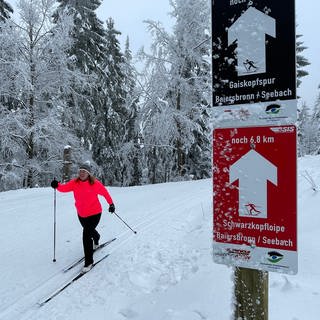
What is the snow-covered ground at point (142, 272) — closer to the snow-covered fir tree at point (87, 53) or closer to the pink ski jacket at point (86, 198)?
the pink ski jacket at point (86, 198)

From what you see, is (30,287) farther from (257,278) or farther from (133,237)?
(257,278)

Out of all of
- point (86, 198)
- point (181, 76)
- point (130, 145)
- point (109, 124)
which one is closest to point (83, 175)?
point (86, 198)

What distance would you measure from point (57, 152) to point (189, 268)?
14.6 m

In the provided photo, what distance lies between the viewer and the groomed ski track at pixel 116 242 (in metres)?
5.18

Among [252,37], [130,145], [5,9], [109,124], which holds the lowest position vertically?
[252,37]

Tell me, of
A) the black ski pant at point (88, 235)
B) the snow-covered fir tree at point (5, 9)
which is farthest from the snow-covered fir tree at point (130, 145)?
the black ski pant at point (88, 235)

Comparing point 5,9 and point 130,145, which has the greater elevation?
point 5,9

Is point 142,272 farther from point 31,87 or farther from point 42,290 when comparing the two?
point 31,87

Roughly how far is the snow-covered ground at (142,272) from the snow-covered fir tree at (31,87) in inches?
311

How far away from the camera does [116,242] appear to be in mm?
7414

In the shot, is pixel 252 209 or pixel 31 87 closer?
pixel 252 209

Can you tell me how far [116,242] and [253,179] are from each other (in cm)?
568

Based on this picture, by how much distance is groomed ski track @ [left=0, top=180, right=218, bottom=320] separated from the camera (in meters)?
5.18

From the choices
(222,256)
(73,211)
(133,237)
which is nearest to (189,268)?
(133,237)
